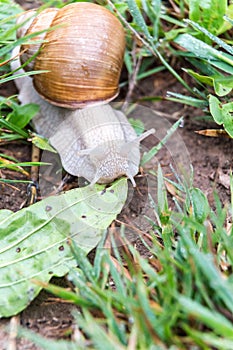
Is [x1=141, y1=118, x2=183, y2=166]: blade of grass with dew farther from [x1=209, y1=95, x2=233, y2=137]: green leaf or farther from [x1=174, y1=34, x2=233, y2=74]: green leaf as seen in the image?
[x1=174, y1=34, x2=233, y2=74]: green leaf

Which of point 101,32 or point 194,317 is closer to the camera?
point 194,317

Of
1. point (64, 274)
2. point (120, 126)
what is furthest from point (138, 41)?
point (64, 274)

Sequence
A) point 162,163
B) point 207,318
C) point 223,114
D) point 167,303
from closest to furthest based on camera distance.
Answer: point 207,318, point 167,303, point 223,114, point 162,163

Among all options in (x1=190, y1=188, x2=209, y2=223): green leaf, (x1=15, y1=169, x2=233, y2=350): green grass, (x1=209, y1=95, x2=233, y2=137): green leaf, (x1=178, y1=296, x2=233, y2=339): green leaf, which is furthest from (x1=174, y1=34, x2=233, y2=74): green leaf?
(x1=178, y1=296, x2=233, y2=339): green leaf

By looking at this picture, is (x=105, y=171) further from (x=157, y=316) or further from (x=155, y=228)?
(x=157, y=316)

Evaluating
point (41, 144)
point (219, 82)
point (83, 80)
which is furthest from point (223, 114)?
point (41, 144)

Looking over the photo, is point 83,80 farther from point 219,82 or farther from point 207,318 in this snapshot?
point 207,318

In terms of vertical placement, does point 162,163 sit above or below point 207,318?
below
